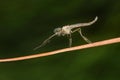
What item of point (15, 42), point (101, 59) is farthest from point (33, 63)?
point (101, 59)

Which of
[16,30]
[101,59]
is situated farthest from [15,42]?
[101,59]
